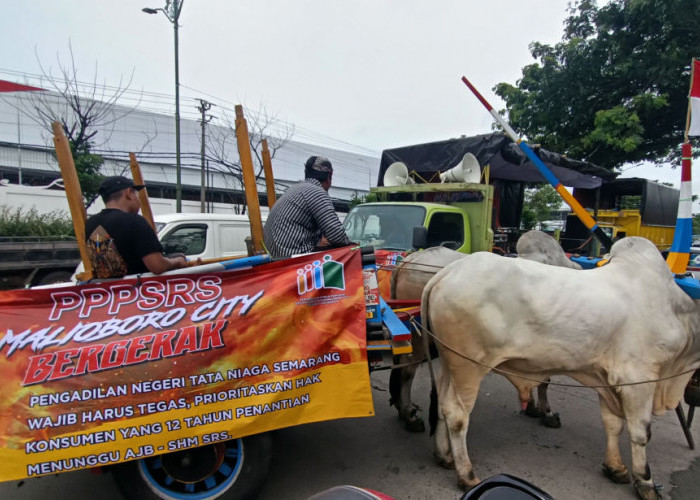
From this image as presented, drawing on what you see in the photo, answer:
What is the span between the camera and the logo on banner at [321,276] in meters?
2.61

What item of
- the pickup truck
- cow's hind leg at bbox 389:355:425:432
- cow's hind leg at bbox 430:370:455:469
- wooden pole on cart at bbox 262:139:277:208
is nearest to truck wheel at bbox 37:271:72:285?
the pickup truck

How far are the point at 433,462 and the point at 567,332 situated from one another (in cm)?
148

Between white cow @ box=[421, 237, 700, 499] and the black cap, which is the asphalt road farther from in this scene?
the black cap

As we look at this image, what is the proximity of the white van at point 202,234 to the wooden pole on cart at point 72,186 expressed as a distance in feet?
12.8

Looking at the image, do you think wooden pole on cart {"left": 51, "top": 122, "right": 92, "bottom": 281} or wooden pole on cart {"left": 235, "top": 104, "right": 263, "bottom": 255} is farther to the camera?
wooden pole on cart {"left": 235, "top": 104, "right": 263, "bottom": 255}

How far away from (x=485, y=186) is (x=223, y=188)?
73.2ft

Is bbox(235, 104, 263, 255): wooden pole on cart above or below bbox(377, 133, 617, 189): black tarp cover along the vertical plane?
below

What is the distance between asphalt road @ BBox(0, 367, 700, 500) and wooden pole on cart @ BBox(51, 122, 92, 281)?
1.64 meters

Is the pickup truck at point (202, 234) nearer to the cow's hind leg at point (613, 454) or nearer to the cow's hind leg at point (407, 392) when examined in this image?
the cow's hind leg at point (407, 392)

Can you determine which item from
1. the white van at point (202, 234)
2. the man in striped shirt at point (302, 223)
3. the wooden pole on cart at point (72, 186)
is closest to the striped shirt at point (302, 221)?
the man in striped shirt at point (302, 223)

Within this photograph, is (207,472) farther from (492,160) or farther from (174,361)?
(492,160)

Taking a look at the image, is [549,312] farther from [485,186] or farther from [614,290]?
[485,186]

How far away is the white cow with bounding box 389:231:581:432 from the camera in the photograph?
392 centimetres

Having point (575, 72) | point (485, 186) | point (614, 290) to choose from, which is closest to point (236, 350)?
point (614, 290)
